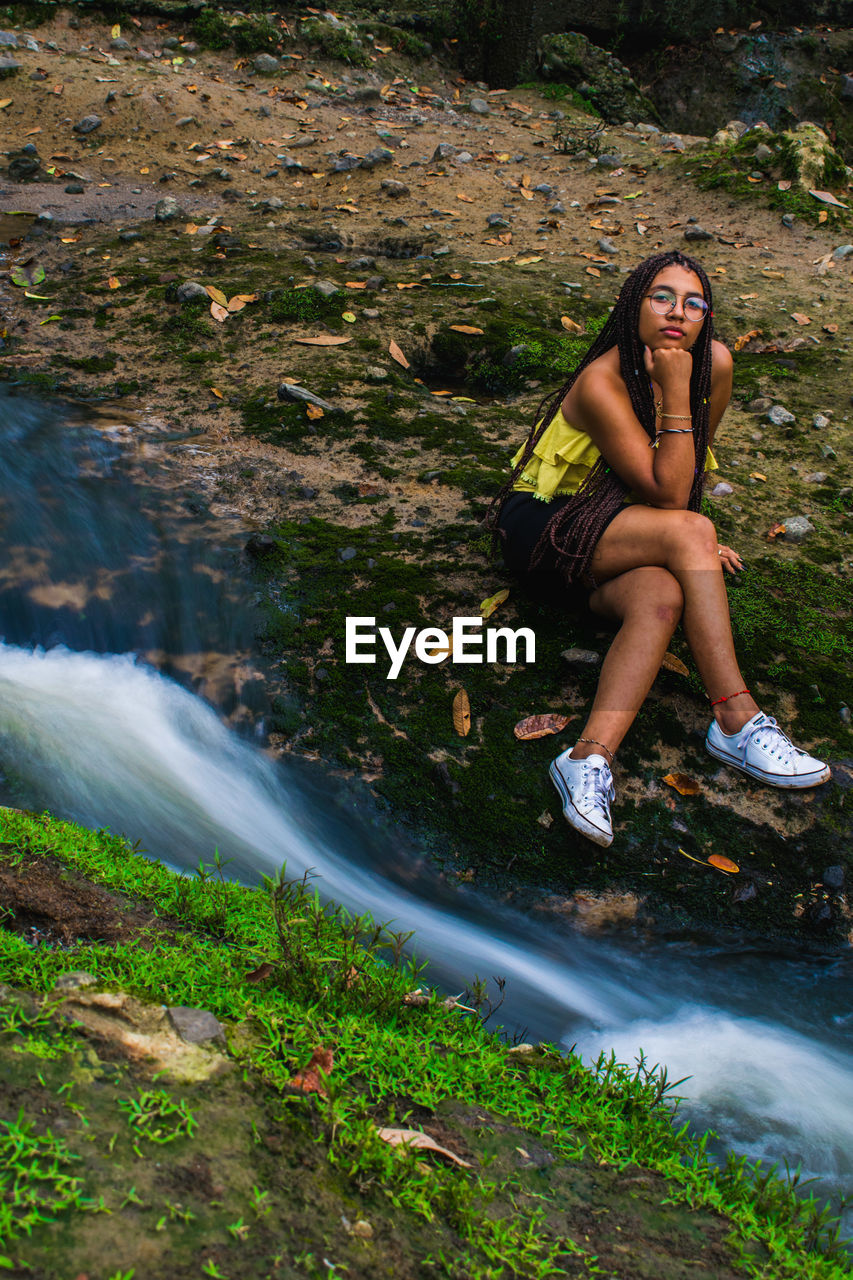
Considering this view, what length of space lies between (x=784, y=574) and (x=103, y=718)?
3098 millimetres

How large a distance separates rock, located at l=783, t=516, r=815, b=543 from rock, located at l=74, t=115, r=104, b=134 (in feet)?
24.2

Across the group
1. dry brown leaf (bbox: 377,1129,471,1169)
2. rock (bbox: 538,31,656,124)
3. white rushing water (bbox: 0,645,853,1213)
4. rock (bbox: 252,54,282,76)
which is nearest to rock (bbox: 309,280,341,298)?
white rushing water (bbox: 0,645,853,1213)

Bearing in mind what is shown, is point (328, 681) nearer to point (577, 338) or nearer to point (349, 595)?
point (349, 595)

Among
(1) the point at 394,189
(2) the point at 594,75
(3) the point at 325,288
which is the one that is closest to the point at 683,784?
(3) the point at 325,288

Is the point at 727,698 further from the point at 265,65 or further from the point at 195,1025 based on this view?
the point at 265,65

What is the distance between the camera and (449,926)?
287cm

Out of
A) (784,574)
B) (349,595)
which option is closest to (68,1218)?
(349,595)

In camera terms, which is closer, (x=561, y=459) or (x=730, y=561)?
(x=561, y=459)

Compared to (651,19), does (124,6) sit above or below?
below

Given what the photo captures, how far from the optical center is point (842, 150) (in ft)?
34.4

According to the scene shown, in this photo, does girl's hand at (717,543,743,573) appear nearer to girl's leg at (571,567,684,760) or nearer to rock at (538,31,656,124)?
girl's leg at (571,567,684,760)

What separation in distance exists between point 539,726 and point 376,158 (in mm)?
6566

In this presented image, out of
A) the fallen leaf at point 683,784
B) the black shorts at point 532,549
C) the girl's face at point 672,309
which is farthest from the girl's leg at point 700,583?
the girl's face at point 672,309

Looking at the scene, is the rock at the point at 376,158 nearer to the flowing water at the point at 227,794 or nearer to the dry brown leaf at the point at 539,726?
the flowing water at the point at 227,794
